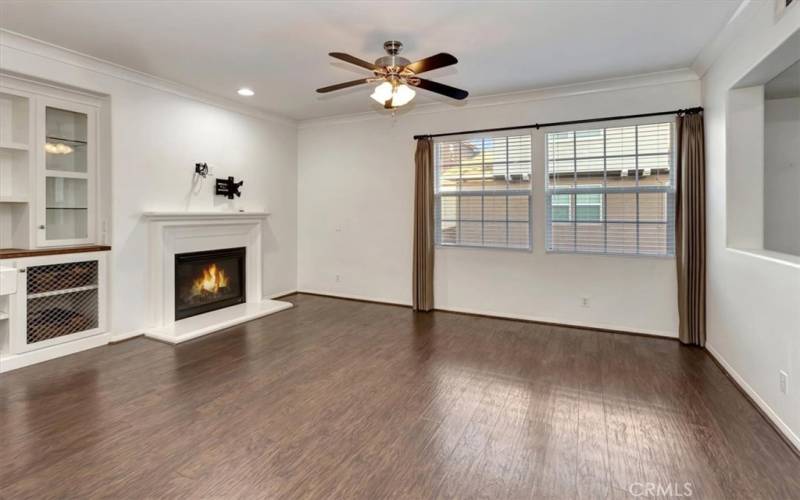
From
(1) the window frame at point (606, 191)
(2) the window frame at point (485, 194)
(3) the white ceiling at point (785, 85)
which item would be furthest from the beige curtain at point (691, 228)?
(2) the window frame at point (485, 194)

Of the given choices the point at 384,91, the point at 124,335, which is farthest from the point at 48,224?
the point at 384,91

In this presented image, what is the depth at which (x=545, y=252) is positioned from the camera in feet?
16.6

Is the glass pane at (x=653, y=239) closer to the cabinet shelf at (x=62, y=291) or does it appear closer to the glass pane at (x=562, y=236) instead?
the glass pane at (x=562, y=236)

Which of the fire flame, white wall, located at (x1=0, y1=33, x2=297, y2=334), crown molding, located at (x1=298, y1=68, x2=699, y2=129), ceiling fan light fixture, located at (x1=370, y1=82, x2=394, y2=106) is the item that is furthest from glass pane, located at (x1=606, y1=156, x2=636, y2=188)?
the fire flame

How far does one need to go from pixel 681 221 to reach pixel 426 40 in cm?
328

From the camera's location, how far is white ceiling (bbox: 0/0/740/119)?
3.05 m

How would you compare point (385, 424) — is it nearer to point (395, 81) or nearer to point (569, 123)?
point (395, 81)

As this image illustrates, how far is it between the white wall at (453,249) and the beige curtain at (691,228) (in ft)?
0.68

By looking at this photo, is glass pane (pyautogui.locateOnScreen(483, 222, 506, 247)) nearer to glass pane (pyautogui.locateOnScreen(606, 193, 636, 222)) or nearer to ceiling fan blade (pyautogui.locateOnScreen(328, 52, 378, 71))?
glass pane (pyautogui.locateOnScreen(606, 193, 636, 222))

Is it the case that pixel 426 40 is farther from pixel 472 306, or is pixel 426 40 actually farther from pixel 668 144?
pixel 472 306

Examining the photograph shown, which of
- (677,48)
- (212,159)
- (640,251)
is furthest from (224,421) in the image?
(677,48)

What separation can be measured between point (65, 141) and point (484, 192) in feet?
15.9

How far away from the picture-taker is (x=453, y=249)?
18.6 feet

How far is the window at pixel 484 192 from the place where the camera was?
5207 millimetres
